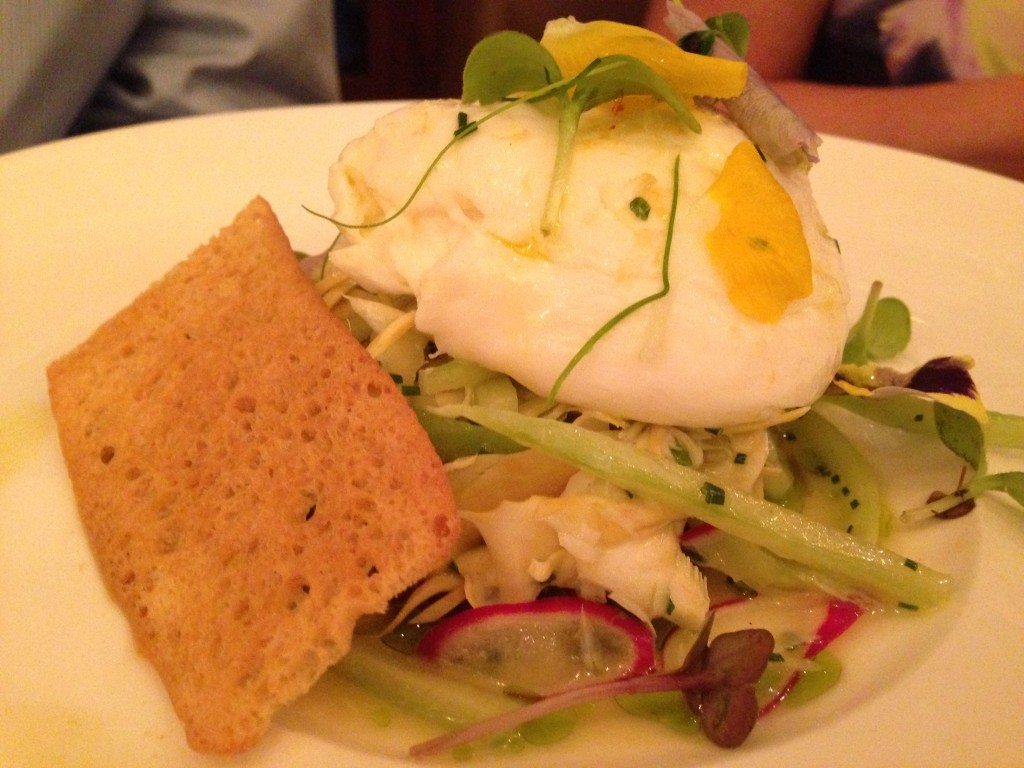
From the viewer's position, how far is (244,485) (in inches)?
67.2

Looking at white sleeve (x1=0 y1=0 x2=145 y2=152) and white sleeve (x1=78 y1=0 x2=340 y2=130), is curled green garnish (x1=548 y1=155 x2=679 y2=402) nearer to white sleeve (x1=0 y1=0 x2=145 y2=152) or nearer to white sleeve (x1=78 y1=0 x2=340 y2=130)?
white sleeve (x1=0 y1=0 x2=145 y2=152)

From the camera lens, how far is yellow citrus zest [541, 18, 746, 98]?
69.2 inches

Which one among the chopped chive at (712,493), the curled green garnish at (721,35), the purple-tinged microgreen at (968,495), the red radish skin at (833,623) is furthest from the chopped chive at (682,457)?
the curled green garnish at (721,35)

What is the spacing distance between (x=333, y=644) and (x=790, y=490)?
4.25ft

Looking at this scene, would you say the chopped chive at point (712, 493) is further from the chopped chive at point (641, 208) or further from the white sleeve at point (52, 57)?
the white sleeve at point (52, 57)

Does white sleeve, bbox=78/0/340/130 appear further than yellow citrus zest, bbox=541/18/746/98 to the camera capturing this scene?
Yes

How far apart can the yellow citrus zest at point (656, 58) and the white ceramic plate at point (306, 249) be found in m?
1.21

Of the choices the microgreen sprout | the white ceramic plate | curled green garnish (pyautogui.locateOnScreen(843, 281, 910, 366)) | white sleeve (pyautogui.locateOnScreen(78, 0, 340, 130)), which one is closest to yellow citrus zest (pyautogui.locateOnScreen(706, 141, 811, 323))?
the microgreen sprout

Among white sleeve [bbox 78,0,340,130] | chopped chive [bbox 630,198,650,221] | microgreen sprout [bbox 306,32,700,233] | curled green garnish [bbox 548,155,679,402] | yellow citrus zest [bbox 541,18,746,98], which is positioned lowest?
white sleeve [bbox 78,0,340,130]

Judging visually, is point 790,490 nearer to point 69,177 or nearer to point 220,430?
point 220,430

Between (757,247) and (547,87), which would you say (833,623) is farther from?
(547,87)

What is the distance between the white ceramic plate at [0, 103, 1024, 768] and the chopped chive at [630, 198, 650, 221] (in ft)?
3.43

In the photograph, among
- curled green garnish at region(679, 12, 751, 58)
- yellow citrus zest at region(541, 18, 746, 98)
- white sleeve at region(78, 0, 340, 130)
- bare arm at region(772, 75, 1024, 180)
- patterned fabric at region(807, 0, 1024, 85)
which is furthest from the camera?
patterned fabric at region(807, 0, 1024, 85)

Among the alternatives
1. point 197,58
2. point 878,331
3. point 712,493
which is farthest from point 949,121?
point 197,58
